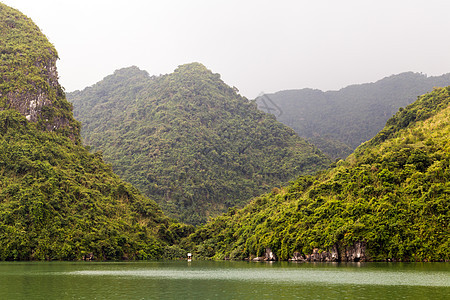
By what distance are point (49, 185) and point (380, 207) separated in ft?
205

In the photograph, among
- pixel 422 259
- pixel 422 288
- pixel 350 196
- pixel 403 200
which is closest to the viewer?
pixel 422 288

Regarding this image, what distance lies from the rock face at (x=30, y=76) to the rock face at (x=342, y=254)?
72256 mm

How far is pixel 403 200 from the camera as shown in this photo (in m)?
66.1

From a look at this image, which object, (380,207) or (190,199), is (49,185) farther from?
(190,199)

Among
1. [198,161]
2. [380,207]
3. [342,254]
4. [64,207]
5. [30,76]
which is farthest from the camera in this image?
[198,161]

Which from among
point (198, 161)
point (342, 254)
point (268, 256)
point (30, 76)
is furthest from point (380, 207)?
point (198, 161)

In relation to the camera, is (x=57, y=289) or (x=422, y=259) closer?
(x=57, y=289)

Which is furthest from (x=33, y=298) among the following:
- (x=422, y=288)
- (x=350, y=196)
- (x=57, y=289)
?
(x=350, y=196)

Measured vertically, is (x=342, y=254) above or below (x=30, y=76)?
below

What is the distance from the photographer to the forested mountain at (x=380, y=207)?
61.6 metres

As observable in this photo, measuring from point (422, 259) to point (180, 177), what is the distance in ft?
357

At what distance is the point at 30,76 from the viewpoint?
368ft

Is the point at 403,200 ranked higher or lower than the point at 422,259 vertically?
higher

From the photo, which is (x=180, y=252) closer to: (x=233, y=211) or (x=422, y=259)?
(x=233, y=211)
